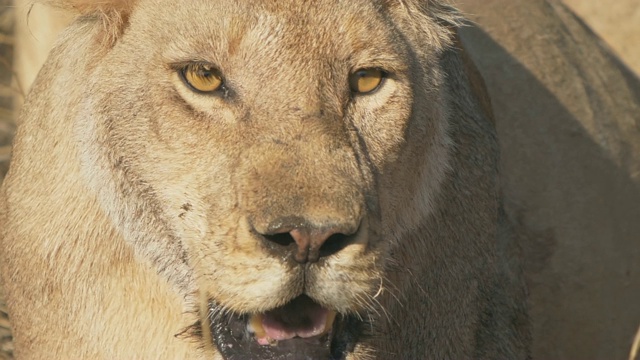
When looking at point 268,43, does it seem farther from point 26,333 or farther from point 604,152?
point 604,152

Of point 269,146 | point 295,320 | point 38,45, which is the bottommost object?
point 38,45

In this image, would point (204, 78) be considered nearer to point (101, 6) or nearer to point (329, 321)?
point (101, 6)

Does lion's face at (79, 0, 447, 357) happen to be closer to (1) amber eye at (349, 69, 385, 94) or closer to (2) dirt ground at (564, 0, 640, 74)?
(1) amber eye at (349, 69, 385, 94)

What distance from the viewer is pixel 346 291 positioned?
3447mm

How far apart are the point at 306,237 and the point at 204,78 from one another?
2.31ft

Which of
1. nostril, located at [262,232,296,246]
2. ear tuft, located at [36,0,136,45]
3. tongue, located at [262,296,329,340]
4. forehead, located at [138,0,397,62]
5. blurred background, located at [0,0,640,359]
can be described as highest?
forehead, located at [138,0,397,62]

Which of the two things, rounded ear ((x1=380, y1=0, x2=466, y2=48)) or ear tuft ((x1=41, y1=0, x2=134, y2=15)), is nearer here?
ear tuft ((x1=41, y1=0, x2=134, y2=15))

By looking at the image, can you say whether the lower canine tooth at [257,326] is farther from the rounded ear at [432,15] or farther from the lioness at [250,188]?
the rounded ear at [432,15]

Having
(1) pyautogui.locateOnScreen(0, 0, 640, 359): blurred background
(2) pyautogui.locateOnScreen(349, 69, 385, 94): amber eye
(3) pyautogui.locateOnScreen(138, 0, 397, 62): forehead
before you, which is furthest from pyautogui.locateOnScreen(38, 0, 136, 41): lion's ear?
→ (1) pyautogui.locateOnScreen(0, 0, 640, 359): blurred background

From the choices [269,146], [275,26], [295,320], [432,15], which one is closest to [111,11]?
[275,26]

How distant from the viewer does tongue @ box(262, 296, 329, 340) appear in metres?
3.58

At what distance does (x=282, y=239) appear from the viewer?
130 inches

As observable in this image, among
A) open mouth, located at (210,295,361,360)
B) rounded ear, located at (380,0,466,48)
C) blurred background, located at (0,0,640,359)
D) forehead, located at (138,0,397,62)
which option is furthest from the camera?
blurred background, located at (0,0,640,359)

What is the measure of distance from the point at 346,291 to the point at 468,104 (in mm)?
1404
